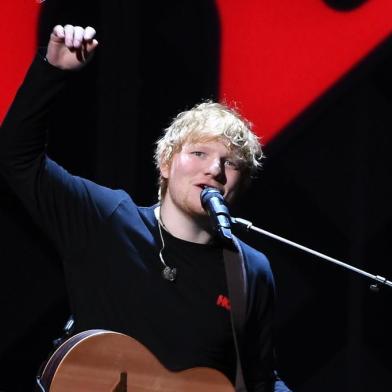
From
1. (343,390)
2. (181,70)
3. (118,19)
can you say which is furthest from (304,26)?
(343,390)

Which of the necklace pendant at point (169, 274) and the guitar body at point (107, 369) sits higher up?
the necklace pendant at point (169, 274)

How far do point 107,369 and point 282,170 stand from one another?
115 centimetres

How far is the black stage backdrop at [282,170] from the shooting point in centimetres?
254

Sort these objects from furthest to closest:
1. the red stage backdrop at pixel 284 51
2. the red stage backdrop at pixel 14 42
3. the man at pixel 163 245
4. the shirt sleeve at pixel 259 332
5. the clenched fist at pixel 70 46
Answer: the red stage backdrop at pixel 284 51 → the red stage backdrop at pixel 14 42 → the shirt sleeve at pixel 259 332 → the man at pixel 163 245 → the clenched fist at pixel 70 46

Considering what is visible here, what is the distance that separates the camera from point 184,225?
85.0 inches

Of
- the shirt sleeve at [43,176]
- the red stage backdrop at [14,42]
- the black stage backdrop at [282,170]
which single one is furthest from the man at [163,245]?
the red stage backdrop at [14,42]

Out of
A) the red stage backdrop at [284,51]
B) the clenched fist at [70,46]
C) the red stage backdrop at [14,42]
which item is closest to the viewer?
the clenched fist at [70,46]

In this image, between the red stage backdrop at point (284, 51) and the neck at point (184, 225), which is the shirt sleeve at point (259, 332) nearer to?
the neck at point (184, 225)

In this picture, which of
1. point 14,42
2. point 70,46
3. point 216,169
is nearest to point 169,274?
point 216,169

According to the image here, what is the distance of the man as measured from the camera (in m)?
1.98

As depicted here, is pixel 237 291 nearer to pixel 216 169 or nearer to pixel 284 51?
pixel 216 169

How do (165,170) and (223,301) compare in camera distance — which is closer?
(223,301)

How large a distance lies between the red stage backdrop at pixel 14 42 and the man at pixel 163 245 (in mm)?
518

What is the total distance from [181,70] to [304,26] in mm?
453
